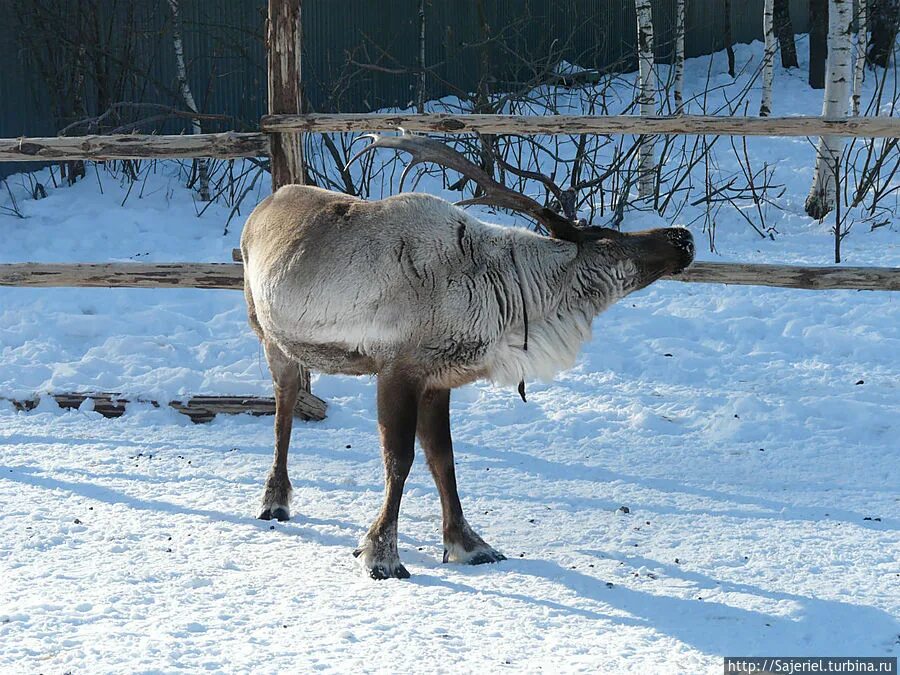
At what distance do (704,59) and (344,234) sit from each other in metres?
15.4

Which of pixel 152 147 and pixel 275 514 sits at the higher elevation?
pixel 152 147

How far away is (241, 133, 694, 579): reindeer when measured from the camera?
402cm

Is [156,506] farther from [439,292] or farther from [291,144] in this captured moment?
[291,144]

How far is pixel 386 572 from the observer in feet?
12.8

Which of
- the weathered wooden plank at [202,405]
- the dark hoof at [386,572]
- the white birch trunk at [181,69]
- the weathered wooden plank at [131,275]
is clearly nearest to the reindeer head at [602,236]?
the dark hoof at [386,572]

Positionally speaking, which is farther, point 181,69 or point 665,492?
point 181,69

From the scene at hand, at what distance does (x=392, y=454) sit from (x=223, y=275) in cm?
231

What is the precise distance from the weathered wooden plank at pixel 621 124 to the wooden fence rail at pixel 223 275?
70cm

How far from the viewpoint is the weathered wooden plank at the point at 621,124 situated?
209 inches

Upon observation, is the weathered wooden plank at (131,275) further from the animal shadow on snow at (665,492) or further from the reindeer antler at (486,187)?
the reindeer antler at (486,187)

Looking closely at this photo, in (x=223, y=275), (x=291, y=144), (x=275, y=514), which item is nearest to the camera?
(x=275, y=514)

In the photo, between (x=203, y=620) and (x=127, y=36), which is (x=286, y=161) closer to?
(x=203, y=620)

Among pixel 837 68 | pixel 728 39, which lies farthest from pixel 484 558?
pixel 728 39

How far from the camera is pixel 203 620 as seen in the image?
135 inches
